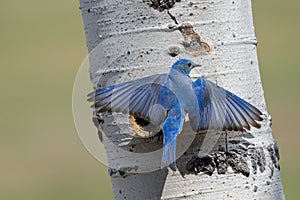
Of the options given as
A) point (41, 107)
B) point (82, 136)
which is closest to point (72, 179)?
point (41, 107)

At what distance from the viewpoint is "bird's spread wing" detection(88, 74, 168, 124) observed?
7.50 ft

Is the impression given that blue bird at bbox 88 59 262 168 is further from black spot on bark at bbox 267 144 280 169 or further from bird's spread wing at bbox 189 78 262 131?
black spot on bark at bbox 267 144 280 169

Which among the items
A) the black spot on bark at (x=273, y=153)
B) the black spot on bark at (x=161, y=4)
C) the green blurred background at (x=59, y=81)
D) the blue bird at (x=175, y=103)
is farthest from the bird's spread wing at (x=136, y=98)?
the green blurred background at (x=59, y=81)

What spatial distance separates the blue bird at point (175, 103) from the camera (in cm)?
228

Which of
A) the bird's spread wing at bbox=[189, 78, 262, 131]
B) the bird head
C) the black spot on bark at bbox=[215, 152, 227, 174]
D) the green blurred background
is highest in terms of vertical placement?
the bird head

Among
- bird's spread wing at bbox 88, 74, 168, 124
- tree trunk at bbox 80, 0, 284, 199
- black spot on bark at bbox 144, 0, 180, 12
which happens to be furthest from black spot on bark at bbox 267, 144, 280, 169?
black spot on bark at bbox 144, 0, 180, 12

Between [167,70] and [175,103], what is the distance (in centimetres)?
8

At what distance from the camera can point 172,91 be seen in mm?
2338

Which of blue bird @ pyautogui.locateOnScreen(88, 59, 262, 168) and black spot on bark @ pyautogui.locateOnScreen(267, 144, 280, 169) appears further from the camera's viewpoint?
black spot on bark @ pyautogui.locateOnScreen(267, 144, 280, 169)

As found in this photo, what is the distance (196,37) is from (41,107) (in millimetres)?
12112

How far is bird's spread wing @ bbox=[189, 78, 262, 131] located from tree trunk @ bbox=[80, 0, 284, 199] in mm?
28

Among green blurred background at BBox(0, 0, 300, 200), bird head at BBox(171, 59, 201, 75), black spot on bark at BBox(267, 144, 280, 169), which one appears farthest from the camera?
green blurred background at BBox(0, 0, 300, 200)

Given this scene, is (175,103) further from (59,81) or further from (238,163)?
(59,81)

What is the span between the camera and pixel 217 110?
91.7 inches
